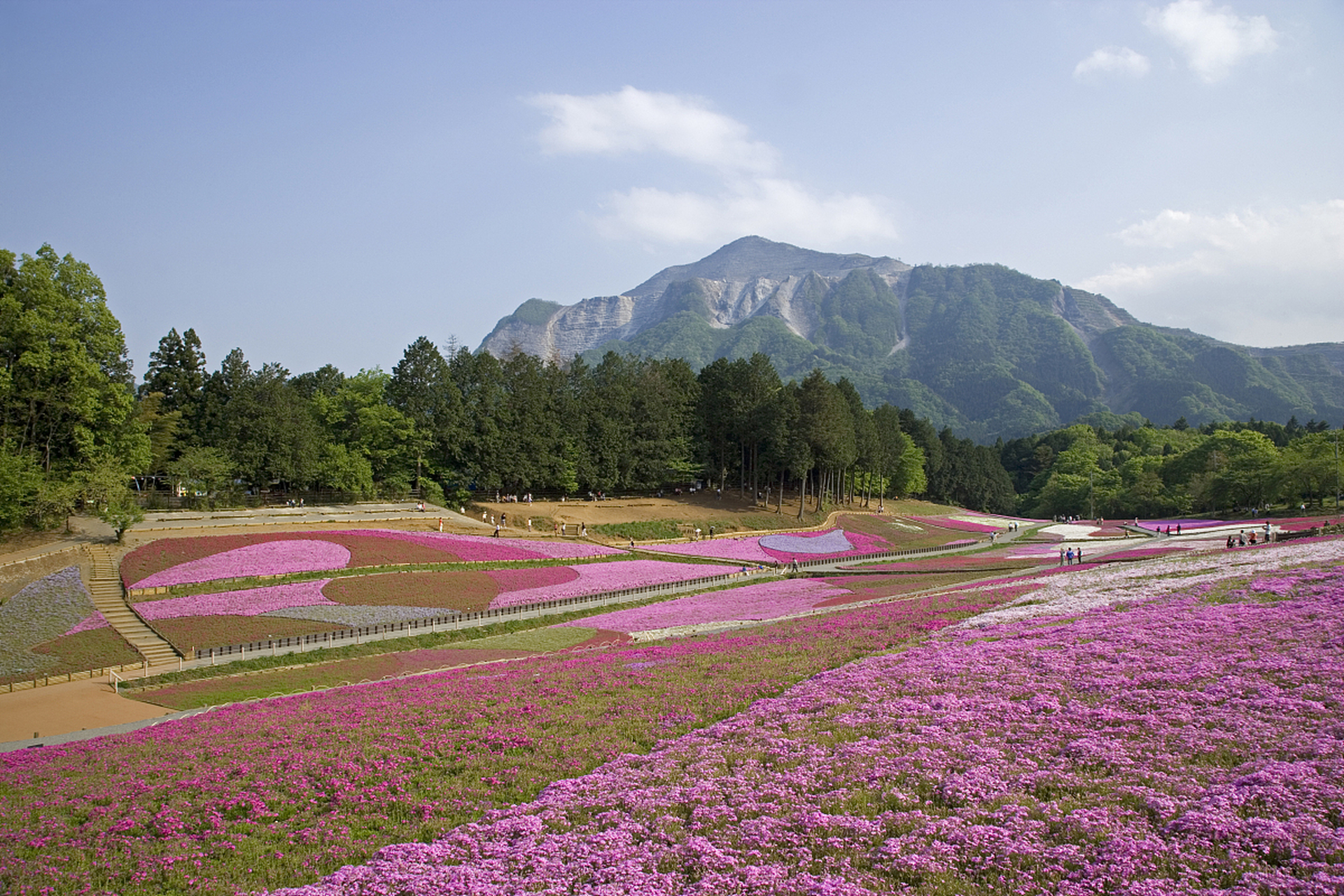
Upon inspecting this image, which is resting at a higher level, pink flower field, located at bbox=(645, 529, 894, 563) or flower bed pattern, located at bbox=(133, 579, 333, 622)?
flower bed pattern, located at bbox=(133, 579, 333, 622)

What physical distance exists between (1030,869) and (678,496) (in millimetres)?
77270

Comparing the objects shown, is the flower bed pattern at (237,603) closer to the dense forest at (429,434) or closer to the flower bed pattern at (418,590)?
the flower bed pattern at (418,590)

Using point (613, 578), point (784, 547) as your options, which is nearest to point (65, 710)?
point (613, 578)

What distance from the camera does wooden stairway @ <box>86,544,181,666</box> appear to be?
29.6 metres

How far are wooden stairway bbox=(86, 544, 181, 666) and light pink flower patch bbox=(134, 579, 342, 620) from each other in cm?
71

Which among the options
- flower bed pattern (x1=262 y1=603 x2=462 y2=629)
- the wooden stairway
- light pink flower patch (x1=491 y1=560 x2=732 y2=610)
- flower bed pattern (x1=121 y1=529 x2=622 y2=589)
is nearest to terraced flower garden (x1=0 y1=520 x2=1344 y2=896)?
the wooden stairway

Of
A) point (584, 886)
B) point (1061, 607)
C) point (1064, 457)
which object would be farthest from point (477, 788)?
point (1064, 457)

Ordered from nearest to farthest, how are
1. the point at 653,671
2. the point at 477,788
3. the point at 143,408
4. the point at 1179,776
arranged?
the point at 1179,776 < the point at 477,788 < the point at 653,671 < the point at 143,408

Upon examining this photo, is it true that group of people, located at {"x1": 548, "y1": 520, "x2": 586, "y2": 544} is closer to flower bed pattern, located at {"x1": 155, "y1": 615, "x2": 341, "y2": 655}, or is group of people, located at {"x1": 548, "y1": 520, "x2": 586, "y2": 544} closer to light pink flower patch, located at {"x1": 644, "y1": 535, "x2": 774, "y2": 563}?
light pink flower patch, located at {"x1": 644, "y1": 535, "x2": 774, "y2": 563}

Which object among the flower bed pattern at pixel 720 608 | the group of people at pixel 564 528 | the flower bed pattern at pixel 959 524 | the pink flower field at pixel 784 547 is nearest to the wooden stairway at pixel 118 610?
the flower bed pattern at pixel 720 608

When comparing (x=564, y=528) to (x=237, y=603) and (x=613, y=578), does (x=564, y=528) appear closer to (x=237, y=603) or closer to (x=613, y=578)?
(x=613, y=578)

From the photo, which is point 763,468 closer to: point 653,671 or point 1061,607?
point 1061,607

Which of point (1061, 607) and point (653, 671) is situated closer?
point (653, 671)

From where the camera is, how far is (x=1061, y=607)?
26.7 meters
